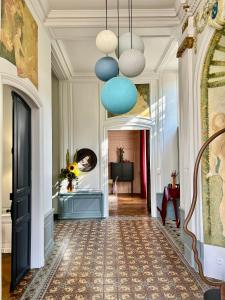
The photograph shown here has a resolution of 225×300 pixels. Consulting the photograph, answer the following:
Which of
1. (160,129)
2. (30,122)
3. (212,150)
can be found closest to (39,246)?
(30,122)

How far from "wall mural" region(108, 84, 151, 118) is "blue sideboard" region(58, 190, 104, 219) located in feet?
7.78

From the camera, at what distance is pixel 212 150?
3693 mm

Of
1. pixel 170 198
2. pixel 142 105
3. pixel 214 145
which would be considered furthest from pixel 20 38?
pixel 170 198

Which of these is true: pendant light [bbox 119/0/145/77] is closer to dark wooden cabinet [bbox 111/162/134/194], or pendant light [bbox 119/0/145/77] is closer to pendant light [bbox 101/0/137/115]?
pendant light [bbox 101/0/137/115]

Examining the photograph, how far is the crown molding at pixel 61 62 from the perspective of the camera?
5793 mm

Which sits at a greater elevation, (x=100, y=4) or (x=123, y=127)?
(x=100, y=4)

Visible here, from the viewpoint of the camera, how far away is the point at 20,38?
3439mm

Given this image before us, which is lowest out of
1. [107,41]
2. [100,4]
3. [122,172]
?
[122,172]

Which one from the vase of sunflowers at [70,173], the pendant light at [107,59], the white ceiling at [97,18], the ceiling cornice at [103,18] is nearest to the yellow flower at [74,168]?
the vase of sunflowers at [70,173]

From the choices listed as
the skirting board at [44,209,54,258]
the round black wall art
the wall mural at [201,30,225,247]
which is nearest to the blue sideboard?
the round black wall art

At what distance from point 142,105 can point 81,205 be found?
336 cm

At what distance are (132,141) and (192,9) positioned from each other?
9.11 m

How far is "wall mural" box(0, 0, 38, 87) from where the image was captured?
9.66 ft

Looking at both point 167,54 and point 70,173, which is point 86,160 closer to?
point 70,173
